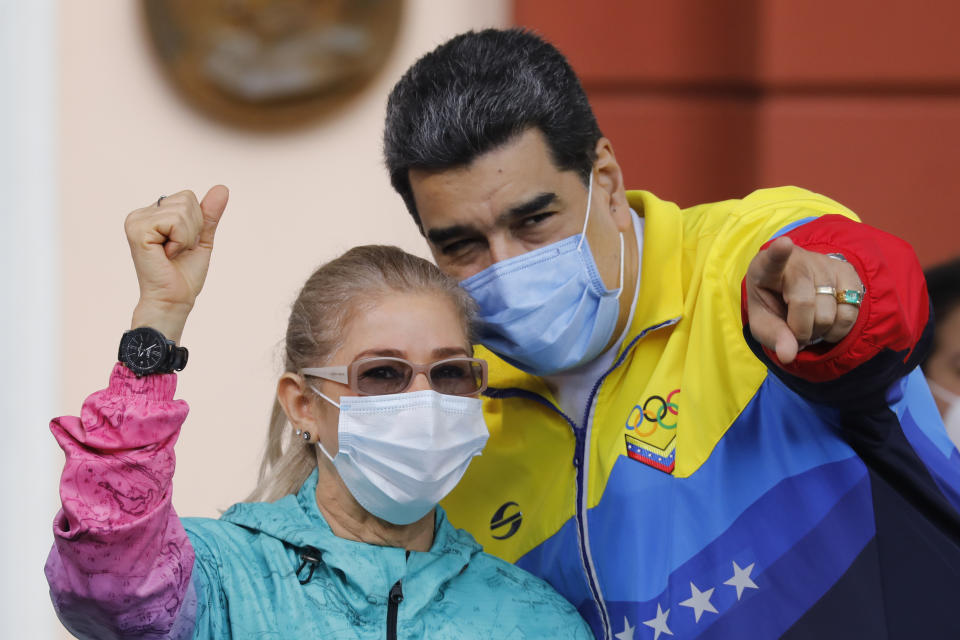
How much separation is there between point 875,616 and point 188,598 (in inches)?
→ 45.0

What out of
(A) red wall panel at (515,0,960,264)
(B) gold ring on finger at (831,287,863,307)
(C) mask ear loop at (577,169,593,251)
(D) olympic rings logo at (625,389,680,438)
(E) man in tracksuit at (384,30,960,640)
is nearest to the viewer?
(B) gold ring on finger at (831,287,863,307)

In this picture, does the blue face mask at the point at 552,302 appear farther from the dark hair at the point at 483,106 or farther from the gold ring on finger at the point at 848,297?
the gold ring on finger at the point at 848,297

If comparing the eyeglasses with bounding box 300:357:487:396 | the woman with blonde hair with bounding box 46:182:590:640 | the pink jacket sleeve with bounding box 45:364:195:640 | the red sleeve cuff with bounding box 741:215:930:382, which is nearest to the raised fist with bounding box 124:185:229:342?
the woman with blonde hair with bounding box 46:182:590:640

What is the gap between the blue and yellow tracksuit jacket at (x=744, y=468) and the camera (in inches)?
67.8

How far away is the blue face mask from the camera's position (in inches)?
88.8

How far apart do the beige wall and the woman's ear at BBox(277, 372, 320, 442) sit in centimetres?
191

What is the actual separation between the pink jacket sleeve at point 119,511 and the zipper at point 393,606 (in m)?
0.39

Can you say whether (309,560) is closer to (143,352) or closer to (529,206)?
(143,352)

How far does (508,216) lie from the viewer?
2.24m

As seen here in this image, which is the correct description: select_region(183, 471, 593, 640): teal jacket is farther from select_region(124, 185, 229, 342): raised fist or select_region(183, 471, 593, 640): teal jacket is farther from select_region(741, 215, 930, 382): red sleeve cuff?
select_region(741, 215, 930, 382): red sleeve cuff

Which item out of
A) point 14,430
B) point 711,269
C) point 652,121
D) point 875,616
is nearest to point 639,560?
point 875,616

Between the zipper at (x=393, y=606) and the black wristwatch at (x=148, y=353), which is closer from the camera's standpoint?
the black wristwatch at (x=148, y=353)

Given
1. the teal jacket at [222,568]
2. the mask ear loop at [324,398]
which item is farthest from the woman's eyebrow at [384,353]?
the teal jacket at [222,568]

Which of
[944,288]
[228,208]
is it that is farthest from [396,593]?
[228,208]
